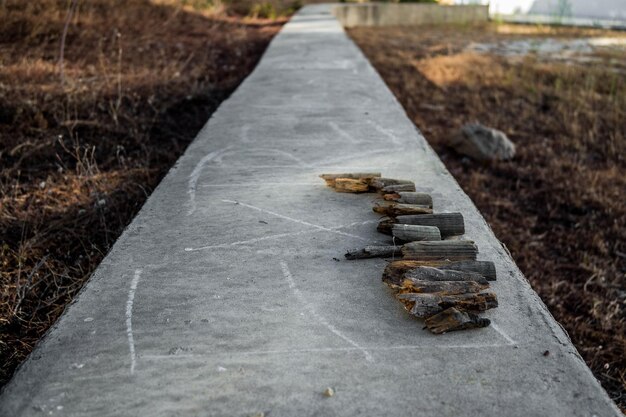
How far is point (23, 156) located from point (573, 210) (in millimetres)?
3239

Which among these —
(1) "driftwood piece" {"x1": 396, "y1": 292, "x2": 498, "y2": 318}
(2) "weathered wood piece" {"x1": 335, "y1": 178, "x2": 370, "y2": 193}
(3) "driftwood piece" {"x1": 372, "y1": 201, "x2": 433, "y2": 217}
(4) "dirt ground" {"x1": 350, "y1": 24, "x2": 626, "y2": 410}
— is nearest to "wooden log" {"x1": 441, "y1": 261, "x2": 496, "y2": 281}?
(1) "driftwood piece" {"x1": 396, "y1": 292, "x2": 498, "y2": 318}

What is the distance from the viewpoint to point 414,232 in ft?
7.73

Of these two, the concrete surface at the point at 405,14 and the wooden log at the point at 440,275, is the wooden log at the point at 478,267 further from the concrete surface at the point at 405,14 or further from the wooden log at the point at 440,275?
the concrete surface at the point at 405,14

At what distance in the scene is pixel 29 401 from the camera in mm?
1568

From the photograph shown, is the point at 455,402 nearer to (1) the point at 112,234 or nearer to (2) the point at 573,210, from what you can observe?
(1) the point at 112,234

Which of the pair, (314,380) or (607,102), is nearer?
(314,380)

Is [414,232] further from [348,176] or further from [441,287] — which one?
[348,176]

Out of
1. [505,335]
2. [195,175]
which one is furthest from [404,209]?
[195,175]

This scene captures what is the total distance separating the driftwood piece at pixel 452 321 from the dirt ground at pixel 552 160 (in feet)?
2.68

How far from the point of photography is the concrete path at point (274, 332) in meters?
1.57

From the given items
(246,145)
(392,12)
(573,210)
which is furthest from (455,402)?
(392,12)

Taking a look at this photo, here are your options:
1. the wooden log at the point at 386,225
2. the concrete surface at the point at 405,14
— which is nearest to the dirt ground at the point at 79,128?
the wooden log at the point at 386,225

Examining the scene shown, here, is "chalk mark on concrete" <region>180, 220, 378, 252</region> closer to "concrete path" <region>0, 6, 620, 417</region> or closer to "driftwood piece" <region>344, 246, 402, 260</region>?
"concrete path" <region>0, 6, 620, 417</region>

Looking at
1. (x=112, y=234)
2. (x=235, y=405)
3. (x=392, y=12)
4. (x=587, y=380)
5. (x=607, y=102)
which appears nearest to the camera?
(x=235, y=405)
